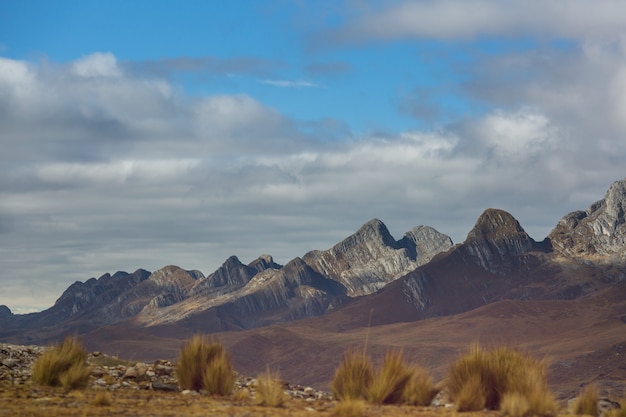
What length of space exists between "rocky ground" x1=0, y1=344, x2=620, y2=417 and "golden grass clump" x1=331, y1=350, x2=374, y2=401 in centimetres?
56

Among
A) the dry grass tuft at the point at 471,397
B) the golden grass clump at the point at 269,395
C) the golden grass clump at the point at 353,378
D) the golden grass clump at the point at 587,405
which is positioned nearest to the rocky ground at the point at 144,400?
the golden grass clump at the point at 269,395

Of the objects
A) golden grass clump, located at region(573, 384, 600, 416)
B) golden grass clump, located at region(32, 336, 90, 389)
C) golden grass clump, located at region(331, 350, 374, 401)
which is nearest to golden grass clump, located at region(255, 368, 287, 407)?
golden grass clump, located at region(331, 350, 374, 401)

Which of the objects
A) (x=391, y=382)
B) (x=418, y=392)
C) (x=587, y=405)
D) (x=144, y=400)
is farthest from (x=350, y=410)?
(x=587, y=405)

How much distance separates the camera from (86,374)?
25344mm

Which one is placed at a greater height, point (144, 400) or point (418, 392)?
point (144, 400)

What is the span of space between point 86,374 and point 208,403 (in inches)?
172

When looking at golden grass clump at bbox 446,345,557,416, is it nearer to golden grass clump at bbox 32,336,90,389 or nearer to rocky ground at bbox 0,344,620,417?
rocky ground at bbox 0,344,620,417

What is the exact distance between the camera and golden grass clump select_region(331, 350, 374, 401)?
81.7ft

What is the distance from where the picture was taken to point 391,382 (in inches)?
965

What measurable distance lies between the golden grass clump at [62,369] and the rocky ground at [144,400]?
1.30ft

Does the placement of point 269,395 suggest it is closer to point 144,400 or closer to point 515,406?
point 144,400

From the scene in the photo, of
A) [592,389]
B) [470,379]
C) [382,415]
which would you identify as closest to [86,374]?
[382,415]

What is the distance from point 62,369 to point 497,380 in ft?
41.0

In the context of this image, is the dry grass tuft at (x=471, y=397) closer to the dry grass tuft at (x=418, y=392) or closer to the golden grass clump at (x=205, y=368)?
the dry grass tuft at (x=418, y=392)
